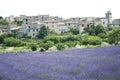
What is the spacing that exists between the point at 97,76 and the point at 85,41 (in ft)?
98.6

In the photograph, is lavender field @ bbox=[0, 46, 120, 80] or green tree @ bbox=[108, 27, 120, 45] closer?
lavender field @ bbox=[0, 46, 120, 80]

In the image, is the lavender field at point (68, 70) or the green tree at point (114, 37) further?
the green tree at point (114, 37)

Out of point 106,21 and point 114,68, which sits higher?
point 114,68

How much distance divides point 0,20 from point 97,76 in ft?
294

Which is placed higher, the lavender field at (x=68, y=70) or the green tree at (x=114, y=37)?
the lavender field at (x=68, y=70)

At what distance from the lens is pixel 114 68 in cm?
739

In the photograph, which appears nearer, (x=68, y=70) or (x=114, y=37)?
(x=68, y=70)

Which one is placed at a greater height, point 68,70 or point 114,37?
point 68,70

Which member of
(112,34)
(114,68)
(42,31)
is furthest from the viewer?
(42,31)

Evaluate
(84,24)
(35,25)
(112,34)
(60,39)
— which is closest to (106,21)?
(84,24)

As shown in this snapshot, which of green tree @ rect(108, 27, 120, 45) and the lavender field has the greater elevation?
the lavender field

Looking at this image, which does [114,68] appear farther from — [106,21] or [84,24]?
[106,21]

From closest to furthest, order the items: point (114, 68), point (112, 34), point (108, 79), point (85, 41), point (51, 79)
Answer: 1. point (108, 79)
2. point (51, 79)
3. point (114, 68)
4. point (85, 41)
5. point (112, 34)

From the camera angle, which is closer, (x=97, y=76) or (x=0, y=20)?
(x=97, y=76)
